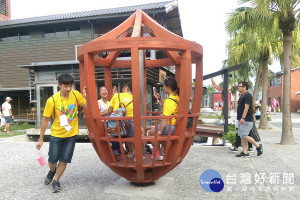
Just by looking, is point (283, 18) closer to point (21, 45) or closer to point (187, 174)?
point (187, 174)

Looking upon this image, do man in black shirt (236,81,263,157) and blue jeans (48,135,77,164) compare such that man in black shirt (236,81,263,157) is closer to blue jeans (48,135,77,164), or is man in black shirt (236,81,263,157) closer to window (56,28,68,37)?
blue jeans (48,135,77,164)

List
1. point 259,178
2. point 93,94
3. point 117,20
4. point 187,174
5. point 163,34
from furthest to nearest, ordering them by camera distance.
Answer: point 117,20 < point 187,174 < point 259,178 < point 163,34 < point 93,94

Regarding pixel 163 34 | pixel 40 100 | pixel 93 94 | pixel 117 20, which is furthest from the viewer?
pixel 117 20

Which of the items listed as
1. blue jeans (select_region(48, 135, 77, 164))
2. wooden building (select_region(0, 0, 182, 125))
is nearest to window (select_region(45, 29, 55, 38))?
wooden building (select_region(0, 0, 182, 125))

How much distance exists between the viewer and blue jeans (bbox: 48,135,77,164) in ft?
12.3

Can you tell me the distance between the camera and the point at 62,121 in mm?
3641

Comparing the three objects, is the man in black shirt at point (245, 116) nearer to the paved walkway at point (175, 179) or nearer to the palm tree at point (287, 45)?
the paved walkway at point (175, 179)

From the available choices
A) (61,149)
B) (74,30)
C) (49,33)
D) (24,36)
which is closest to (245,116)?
(61,149)

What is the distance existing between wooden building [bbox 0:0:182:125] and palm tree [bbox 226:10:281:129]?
14.0 feet

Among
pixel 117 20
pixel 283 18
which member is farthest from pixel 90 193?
pixel 117 20

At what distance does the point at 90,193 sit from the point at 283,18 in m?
7.70

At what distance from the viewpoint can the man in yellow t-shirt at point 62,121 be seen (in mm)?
3658

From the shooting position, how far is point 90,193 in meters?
3.77

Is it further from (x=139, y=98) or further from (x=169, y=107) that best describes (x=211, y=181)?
(x=139, y=98)
